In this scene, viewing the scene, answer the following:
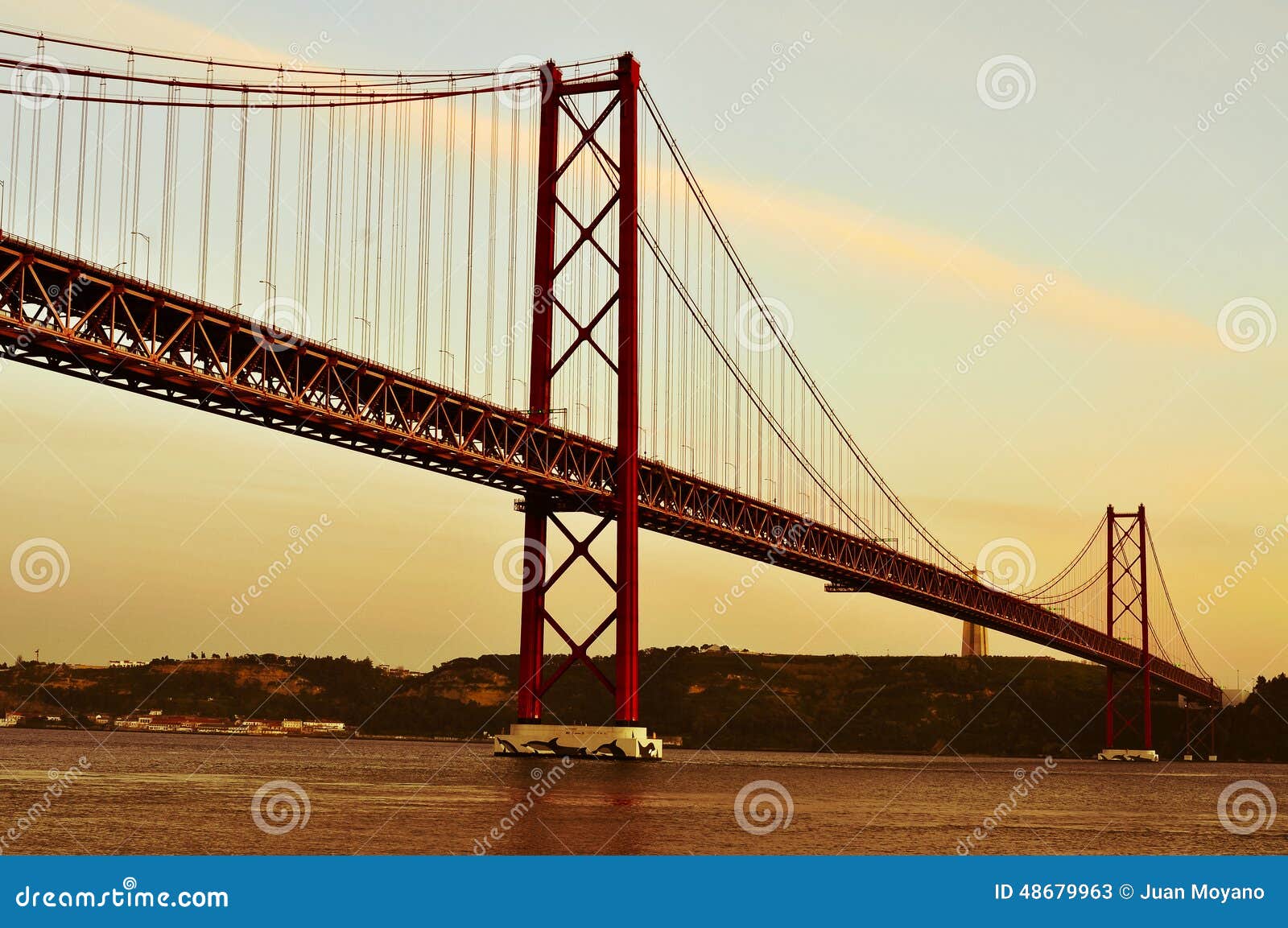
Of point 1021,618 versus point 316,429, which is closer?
point 316,429

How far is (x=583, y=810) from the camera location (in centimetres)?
3681

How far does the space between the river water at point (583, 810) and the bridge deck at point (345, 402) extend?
28.9 ft

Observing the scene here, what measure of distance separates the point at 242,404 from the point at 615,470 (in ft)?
50.0

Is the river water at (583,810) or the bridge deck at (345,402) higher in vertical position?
the bridge deck at (345,402)

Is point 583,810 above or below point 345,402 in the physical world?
below

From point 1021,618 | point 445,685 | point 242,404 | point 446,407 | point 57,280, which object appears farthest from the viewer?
Result: point 445,685

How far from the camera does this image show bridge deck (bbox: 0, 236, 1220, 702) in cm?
3706

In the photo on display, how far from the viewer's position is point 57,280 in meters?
37.4

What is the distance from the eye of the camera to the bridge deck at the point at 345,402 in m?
37.1

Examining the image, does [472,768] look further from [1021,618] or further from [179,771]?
[1021,618]

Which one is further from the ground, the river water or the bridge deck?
the bridge deck

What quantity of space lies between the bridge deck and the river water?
28.9 ft

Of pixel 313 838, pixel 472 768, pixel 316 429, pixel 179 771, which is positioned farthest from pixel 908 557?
pixel 313 838

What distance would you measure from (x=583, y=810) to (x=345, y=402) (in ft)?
47.4
